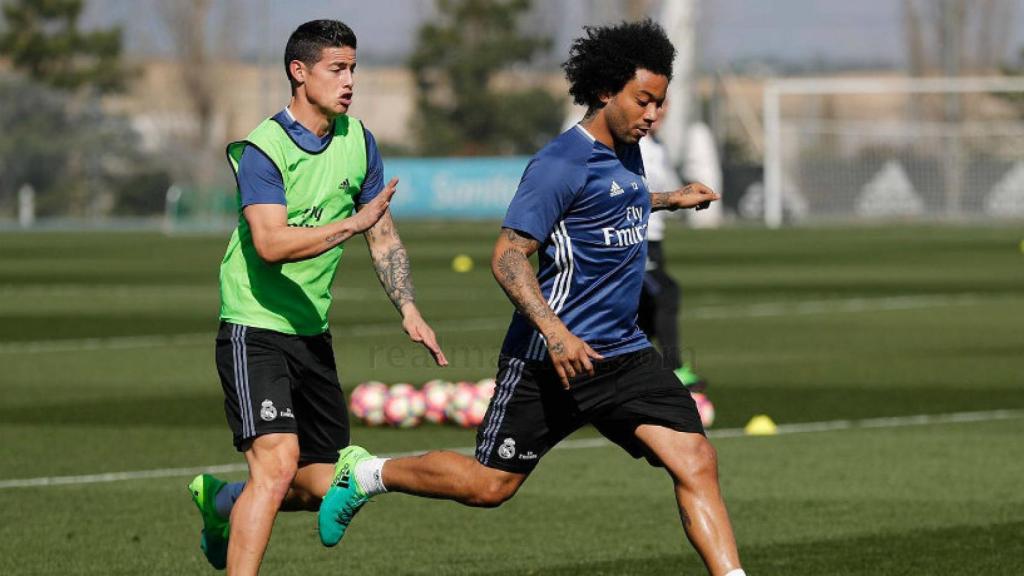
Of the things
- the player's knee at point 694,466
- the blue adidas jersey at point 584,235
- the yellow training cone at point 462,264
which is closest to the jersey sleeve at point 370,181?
the blue adidas jersey at point 584,235

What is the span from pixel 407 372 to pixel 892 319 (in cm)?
764

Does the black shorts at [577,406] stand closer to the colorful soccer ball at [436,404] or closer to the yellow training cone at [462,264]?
the colorful soccer ball at [436,404]

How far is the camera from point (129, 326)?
73.5 ft

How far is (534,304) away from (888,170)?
4669 centimetres

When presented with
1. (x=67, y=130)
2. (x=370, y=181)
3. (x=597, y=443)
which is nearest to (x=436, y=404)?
(x=597, y=443)

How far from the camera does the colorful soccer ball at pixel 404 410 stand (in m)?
13.6

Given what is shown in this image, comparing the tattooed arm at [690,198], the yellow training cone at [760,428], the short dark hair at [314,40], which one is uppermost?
the short dark hair at [314,40]

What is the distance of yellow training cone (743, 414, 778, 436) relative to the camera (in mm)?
13078

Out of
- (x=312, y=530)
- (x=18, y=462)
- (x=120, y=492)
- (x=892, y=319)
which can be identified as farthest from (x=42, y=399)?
(x=892, y=319)

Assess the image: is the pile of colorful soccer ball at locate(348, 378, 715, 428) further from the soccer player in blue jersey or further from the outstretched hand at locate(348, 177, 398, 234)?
the outstretched hand at locate(348, 177, 398, 234)

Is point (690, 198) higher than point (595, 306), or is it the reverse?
point (690, 198)

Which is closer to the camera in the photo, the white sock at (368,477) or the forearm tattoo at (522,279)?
the forearm tattoo at (522,279)

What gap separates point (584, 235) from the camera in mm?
7391
